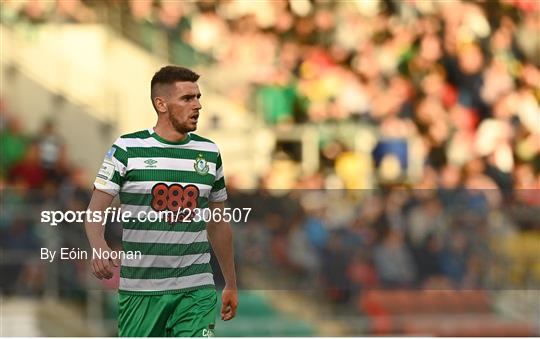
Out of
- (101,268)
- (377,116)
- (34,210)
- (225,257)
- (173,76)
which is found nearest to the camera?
(101,268)

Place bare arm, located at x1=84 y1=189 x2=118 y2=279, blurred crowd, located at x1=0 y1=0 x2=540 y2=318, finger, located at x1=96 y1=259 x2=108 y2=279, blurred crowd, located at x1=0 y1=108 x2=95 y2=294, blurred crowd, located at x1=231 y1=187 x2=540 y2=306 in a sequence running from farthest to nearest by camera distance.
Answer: blurred crowd, located at x1=0 y1=0 x2=540 y2=318 → blurred crowd, located at x1=231 y1=187 x2=540 y2=306 → blurred crowd, located at x1=0 y1=108 x2=95 y2=294 → bare arm, located at x1=84 y1=189 x2=118 y2=279 → finger, located at x1=96 y1=259 x2=108 y2=279

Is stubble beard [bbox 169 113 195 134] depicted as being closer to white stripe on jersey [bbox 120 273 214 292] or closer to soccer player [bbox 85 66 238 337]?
soccer player [bbox 85 66 238 337]

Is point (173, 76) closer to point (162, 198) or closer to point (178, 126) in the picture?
point (178, 126)

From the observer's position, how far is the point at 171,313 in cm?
584

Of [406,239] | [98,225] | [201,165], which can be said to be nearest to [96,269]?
[98,225]

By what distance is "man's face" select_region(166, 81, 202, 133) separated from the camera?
5727 mm

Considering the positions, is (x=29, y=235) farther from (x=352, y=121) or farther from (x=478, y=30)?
(x=478, y=30)

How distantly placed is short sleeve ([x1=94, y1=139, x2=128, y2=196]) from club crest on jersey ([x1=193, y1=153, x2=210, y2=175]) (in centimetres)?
28

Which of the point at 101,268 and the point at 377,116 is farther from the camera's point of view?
the point at 377,116

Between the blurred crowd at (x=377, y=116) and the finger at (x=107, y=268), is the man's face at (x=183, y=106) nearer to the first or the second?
the finger at (x=107, y=268)

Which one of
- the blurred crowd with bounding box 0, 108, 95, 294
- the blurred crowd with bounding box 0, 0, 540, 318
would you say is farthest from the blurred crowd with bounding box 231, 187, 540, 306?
the blurred crowd with bounding box 0, 108, 95, 294

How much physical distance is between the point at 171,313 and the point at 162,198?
19.0 inches

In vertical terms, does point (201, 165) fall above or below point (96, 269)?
above

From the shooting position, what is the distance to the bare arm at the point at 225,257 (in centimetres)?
584
